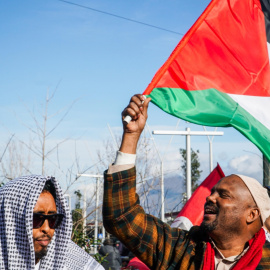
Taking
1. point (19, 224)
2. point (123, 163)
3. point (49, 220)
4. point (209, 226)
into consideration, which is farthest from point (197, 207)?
point (19, 224)

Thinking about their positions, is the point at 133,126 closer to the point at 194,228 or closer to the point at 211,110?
the point at 194,228

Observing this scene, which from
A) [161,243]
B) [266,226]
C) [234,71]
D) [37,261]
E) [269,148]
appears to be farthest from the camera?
[234,71]

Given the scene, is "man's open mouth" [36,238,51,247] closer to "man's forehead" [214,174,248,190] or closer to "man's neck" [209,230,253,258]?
"man's neck" [209,230,253,258]

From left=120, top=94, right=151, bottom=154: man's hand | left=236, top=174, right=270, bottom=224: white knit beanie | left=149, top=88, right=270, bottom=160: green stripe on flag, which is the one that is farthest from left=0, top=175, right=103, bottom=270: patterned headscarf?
left=149, top=88, right=270, bottom=160: green stripe on flag

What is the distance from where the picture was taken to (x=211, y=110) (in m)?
5.02

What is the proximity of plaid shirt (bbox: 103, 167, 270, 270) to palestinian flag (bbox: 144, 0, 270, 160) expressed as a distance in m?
1.32

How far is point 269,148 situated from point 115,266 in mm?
6716

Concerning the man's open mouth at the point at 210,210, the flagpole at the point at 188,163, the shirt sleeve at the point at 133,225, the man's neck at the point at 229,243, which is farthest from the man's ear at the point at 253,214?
the flagpole at the point at 188,163

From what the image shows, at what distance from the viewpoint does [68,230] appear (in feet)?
11.5

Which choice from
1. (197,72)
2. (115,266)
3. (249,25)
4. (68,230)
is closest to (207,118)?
(197,72)

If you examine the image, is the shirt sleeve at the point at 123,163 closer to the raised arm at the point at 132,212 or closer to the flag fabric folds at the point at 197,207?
the raised arm at the point at 132,212

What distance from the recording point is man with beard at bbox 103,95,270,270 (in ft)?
11.2

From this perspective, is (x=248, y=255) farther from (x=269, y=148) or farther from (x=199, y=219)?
(x=199, y=219)

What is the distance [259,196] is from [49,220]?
1383 millimetres
